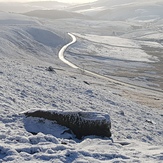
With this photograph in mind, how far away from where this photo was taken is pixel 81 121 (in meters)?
16.1

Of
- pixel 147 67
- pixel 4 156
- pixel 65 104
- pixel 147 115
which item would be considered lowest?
pixel 147 67

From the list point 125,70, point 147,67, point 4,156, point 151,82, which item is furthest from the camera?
point 147,67

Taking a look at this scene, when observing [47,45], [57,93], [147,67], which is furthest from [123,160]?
[47,45]

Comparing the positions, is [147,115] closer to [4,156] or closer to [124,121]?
[124,121]

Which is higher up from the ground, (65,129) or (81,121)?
(81,121)

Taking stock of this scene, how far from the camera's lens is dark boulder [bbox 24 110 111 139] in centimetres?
1611

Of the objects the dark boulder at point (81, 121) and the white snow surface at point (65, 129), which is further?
the dark boulder at point (81, 121)

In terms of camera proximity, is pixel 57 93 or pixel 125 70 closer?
pixel 57 93

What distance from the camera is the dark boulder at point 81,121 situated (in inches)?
634

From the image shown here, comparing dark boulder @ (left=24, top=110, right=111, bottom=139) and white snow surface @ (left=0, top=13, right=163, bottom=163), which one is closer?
white snow surface @ (left=0, top=13, right=163, bottom=163)

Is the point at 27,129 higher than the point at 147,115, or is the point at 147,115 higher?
the point at 27,129

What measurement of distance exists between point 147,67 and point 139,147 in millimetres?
66633

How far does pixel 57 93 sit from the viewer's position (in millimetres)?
27203

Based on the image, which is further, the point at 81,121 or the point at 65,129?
the point at 81,121
